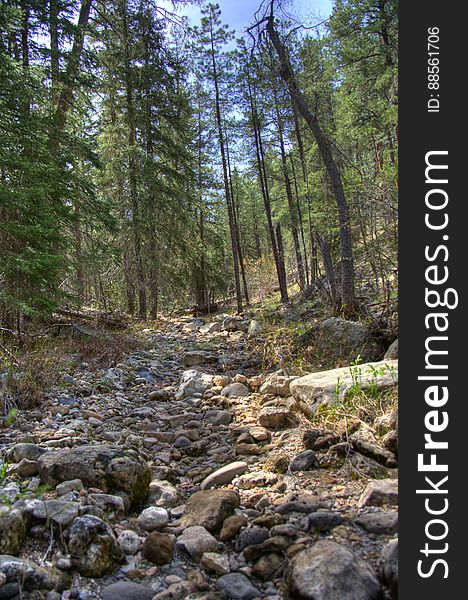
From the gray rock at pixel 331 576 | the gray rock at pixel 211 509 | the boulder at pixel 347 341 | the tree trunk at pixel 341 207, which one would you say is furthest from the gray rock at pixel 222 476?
the tree trunk at pixel 341 207

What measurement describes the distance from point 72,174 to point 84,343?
3.38 metres

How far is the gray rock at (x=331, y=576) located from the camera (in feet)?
5.49

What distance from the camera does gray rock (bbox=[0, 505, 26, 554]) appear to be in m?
2.01

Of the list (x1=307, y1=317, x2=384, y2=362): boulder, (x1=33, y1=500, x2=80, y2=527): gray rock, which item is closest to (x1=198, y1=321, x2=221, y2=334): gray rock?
(x1=307, y1=317, x2=384, y2=362): boulder

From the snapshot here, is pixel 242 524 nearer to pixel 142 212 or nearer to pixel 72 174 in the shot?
pixel 72 174

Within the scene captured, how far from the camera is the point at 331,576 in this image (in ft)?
5.71

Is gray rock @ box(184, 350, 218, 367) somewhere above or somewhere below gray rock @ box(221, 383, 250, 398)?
above

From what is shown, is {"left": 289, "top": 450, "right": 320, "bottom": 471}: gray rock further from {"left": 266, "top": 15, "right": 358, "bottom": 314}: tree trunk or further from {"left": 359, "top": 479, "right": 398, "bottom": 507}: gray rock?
{"left": 266, "top": 15, "right": 358, "bottom": 314}: tree trunk

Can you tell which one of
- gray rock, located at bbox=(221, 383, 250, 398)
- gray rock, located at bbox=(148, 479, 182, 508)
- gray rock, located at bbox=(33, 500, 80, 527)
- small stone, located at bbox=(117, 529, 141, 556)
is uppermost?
gray rock, located at bbox=(221, 383, 250, 398)

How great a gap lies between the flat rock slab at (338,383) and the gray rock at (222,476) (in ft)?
3.46

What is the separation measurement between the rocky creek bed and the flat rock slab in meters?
0.09

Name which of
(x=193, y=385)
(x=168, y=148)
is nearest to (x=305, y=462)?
(x=193, y=385)

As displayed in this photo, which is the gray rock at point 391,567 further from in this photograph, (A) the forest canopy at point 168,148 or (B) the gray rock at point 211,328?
(B) the gray rock at point 211,328

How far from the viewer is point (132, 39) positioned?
45.6ft
